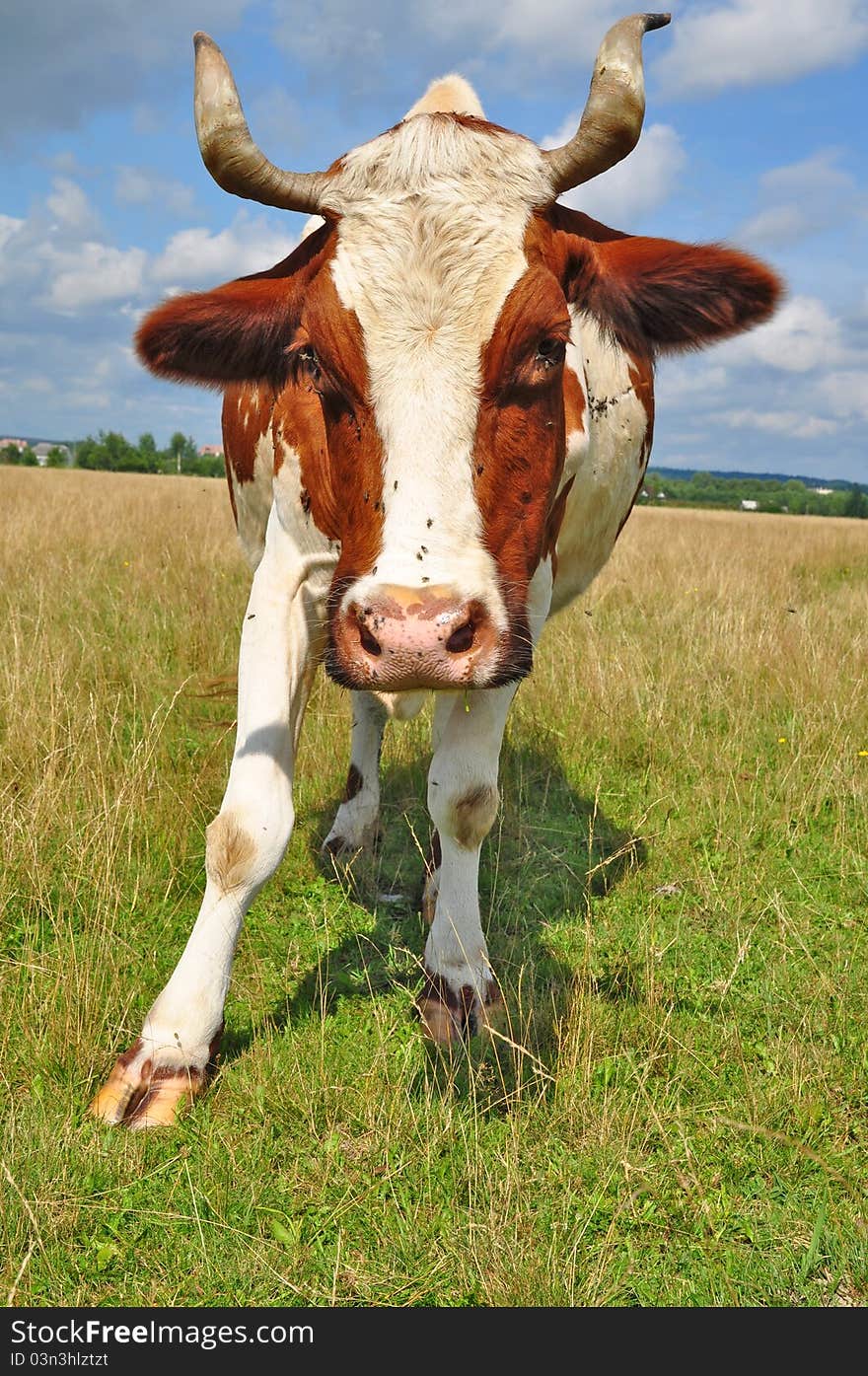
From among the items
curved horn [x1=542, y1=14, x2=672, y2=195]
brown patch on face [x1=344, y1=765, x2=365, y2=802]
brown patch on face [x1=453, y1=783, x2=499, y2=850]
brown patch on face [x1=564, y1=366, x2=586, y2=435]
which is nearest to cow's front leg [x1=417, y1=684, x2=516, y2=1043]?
brown patch on face [x1=453, y1=783, x2=499, y2=850]

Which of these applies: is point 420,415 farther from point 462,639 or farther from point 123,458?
point 123,458

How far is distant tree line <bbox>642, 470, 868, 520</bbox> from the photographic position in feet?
225

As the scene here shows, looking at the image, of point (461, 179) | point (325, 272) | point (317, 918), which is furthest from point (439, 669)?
point (317, 918)

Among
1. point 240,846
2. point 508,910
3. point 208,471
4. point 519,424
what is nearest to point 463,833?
point 240,846

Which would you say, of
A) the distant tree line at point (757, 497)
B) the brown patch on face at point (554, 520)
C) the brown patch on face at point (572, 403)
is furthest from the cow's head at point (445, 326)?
the distant tree line at point (757, 497)

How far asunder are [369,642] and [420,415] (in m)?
0.57

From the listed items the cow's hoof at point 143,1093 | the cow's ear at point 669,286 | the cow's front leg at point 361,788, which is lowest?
the cow's hoof at point 143,1093

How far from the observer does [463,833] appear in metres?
3.44

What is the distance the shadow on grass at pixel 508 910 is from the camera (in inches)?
123

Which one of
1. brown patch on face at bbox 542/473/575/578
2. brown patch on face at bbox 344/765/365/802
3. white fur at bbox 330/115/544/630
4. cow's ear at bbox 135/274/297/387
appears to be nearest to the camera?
white fur at bbox 330/115/544/630

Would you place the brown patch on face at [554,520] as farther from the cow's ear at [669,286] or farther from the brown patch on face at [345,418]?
the brown patch on face at [345,418]

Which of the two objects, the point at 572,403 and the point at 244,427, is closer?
the point at 572,403

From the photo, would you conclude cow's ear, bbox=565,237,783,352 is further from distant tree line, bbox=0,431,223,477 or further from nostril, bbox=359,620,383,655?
distant tree line, bbox=0,431,223,477

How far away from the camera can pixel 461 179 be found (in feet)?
8.93
